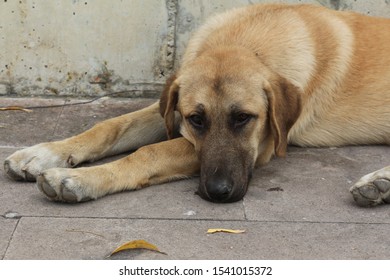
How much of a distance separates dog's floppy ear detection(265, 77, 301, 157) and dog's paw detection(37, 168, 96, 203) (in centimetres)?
114

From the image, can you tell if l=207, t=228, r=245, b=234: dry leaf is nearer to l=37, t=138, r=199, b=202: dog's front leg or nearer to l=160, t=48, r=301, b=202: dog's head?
l=160, t=48, r=301, b=202: dog's head

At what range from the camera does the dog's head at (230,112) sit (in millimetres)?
4586

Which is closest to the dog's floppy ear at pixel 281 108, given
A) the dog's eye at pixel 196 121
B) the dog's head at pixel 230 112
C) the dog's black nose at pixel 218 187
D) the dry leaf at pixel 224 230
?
the dog's head at pixel 230 112

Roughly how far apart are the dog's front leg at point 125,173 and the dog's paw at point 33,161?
0.35 meters

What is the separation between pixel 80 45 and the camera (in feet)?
20.9

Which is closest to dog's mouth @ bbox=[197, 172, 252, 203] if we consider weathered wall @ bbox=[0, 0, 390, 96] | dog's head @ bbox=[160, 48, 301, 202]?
dog's head @ bbox=[160, 48, 301, 202]

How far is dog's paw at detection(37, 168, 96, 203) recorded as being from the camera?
4.50m

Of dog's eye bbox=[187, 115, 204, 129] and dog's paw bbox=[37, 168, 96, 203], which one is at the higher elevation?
dog's eye bbox=[187, 115, 204, 129]

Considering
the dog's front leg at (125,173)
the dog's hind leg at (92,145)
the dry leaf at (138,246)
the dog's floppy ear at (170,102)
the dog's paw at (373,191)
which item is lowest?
the dog's hind leg at (92,145)

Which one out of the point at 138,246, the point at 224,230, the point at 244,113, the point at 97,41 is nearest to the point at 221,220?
the point at 224,230

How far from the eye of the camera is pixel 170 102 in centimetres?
504

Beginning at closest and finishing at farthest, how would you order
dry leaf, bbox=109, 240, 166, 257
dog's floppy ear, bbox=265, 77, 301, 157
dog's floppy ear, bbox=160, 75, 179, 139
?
dry leaf, bbox=109, 240, 166, 257
dog's floppy ear, bbox=265, 77, 301, 157
dog's floppy ear, bbox=160, 75, 179, 139

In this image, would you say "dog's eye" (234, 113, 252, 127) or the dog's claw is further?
"dog's eye" (234, 113, 252, 127)

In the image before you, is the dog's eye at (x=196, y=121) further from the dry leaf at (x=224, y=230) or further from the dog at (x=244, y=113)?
the dry leaf at (x=224, y=230)
